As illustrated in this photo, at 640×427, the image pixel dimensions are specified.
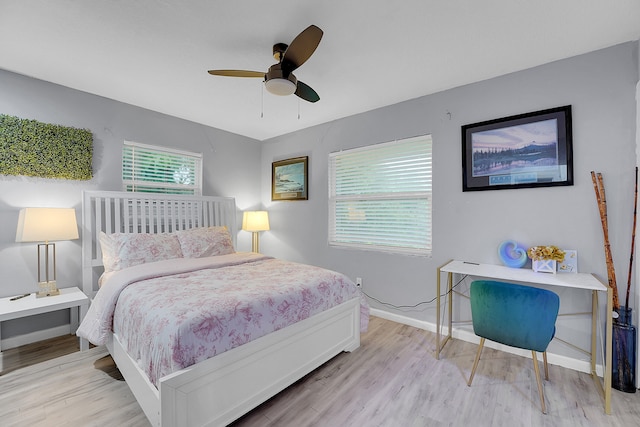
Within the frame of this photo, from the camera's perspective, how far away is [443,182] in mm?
2834

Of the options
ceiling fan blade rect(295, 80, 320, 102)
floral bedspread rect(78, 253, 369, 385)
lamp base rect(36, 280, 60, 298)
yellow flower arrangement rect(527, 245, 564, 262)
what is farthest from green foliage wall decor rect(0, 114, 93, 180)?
yellow flower arrangement rect(527, 245, 564, 262)

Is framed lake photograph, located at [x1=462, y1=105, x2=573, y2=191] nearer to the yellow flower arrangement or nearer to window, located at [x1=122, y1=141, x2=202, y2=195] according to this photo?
the yellow flower arrangement

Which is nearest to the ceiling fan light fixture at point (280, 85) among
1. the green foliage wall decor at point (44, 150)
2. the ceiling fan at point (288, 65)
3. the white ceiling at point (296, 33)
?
the ceiling fan at point (288, 65)

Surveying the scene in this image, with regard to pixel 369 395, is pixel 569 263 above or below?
above

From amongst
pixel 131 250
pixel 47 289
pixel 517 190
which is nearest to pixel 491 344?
pixel 517 190

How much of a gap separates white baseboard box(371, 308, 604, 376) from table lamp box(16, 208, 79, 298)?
3.25 meters

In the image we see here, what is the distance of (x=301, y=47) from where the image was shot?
5.60ft

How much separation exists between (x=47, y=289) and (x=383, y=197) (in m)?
3.45

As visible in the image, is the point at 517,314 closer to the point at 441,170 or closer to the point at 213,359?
the point at 441,170

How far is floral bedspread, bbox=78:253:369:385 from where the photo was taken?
4.75 ft

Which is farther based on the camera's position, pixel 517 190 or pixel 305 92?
pixel 517 190

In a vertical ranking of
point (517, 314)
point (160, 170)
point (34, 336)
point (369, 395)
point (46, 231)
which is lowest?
point (369, 395)

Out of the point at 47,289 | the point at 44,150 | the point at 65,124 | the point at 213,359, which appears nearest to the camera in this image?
the point at 213,359

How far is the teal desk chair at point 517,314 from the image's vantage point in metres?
1.71
